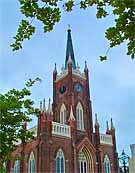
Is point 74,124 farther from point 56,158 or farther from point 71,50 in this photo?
point 71,50

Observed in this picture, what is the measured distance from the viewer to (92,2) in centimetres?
352

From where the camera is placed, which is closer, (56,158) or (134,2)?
(134,2)

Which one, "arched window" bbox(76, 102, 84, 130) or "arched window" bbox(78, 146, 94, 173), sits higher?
"arched window" bbox(76, 102, 84, 130)

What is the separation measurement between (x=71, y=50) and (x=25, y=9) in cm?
4008

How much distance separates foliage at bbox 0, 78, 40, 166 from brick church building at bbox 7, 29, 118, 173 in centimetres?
1882

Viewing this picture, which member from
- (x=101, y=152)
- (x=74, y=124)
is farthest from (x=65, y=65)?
(x=101, y=152)

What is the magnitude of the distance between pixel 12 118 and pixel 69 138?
2363 centimetres

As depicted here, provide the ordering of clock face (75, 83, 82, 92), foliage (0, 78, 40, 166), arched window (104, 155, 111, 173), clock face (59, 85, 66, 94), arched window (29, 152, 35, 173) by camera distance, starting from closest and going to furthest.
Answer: foliage (0, 78, 40, 166) < arched window (29, 152, 35, 173) < arched window (104, 155, 111, 173) < clock face (75, 83, 82, 92) < clock face (59, 85, 66, 94)

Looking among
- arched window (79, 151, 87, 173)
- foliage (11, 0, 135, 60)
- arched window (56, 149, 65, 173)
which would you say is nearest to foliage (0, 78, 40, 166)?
foliage (11, 0, 135, 60)

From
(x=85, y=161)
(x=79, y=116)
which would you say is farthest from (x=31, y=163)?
(x=79, y=116)

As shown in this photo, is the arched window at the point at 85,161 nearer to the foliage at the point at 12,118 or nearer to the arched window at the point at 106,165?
the arched window at the point at 106,165

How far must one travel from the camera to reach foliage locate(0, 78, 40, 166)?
9.52 metres

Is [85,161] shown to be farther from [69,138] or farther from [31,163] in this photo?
[31,163]

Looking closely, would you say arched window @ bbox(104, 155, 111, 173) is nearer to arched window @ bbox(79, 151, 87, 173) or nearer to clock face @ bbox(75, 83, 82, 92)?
arched window @ bbox(79, 151, 87, 173)
